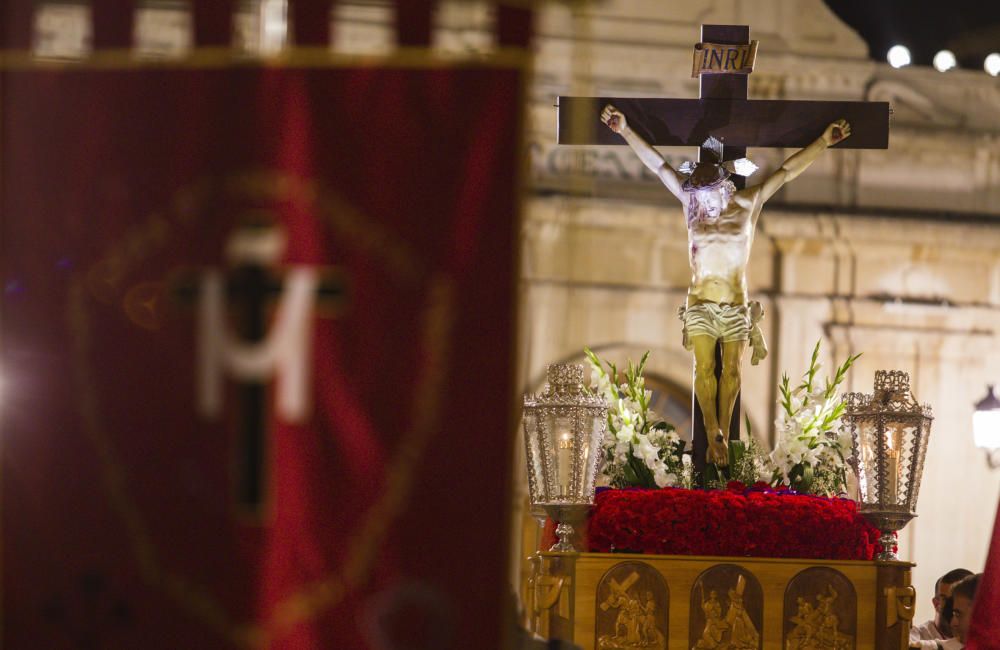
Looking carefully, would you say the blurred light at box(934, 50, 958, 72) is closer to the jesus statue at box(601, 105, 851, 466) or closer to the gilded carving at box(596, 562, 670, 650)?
the jesus statue at box(601, 105, 851, 466)

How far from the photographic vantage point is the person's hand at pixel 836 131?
811cm

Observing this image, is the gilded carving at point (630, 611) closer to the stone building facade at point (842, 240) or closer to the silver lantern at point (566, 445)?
the silver lantern at point (566, 445)

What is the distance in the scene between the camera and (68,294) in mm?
4688

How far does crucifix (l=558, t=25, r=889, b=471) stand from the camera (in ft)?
25.0

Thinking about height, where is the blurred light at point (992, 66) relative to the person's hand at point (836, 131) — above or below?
above

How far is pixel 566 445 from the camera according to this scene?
700cm

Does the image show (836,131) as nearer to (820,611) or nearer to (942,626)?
(820,611)

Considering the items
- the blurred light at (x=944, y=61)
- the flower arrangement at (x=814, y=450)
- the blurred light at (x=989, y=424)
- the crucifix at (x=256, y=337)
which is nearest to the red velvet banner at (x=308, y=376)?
the crucifix at (x=256, y=337)

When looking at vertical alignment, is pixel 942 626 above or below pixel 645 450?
below

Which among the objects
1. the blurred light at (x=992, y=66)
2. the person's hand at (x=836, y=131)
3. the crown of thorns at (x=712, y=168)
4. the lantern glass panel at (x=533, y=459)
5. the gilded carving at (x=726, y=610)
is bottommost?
the gilded carving at (x=726, y=610)

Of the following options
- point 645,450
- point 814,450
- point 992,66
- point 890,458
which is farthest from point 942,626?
point 992,66

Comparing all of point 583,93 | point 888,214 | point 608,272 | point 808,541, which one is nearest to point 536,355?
point 608,272

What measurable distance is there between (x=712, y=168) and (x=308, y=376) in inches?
140

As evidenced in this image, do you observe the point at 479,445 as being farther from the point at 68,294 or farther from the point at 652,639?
the point at 652,639
